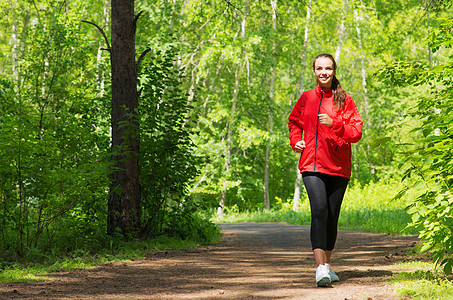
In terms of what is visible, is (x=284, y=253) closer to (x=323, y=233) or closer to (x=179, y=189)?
(x=179, y=189)

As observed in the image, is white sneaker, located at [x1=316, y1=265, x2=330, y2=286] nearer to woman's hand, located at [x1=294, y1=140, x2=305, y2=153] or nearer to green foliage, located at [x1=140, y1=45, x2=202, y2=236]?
woman's hand, located at [x1=294, y1=140, x2=305, y2=153]

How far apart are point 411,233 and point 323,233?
823 cm

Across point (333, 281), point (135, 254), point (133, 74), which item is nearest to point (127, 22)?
point (133, 74)

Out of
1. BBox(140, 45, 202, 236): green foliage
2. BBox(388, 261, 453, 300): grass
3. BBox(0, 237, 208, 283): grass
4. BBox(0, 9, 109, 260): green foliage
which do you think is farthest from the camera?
BBox(140, 45, 202, 236): green foliage

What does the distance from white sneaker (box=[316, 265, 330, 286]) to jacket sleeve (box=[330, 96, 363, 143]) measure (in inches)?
51.0

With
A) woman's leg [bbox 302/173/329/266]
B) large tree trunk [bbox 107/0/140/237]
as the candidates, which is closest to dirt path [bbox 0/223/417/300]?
woman's leg [bbox 302/173/329/266]

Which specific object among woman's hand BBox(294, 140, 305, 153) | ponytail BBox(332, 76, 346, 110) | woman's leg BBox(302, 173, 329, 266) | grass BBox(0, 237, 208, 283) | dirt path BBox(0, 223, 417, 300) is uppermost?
ponytail BBox(332, 76, 346, 110)

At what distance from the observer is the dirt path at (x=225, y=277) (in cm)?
493

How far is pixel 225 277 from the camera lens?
6.23m

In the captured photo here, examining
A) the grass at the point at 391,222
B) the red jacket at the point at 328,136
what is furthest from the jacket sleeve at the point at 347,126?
the grass at the point at 391,222

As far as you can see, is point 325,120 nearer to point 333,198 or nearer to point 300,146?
point 300,146

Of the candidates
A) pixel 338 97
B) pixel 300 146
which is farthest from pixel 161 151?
pixel 338 97

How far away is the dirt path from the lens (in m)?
4.93

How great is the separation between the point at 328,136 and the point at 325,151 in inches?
6.2
